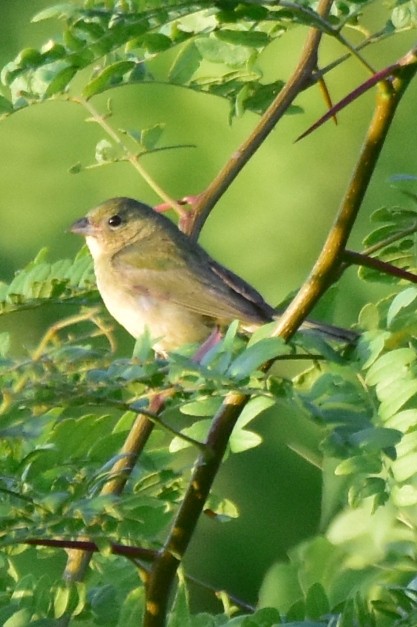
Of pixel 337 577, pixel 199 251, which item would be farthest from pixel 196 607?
pixel 337 577

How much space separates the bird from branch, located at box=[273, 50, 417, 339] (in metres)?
1.79

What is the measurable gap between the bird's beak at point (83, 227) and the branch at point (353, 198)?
9.91 ft

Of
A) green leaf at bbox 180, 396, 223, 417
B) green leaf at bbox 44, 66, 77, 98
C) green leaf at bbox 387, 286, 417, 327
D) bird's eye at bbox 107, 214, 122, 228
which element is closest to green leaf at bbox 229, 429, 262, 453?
green leaf at bbox 180, 396, 223, 417

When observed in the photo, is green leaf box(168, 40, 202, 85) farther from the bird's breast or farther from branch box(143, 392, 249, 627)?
the bird's breast

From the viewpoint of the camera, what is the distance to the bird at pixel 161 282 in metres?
3.83

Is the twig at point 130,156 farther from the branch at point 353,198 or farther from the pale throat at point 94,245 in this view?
the pale throat at point 94,245

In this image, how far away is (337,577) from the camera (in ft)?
6.18

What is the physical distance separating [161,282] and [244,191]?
27.8 inches

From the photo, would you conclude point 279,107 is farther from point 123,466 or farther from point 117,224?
point 117,224

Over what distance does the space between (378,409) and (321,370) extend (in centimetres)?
23

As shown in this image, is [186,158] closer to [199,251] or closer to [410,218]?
[199,251]

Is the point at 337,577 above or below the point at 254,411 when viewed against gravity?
below

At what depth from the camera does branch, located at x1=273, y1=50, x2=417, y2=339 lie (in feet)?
5.33

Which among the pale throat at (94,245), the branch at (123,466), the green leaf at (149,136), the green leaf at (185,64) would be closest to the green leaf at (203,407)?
the branch at (123,466)
